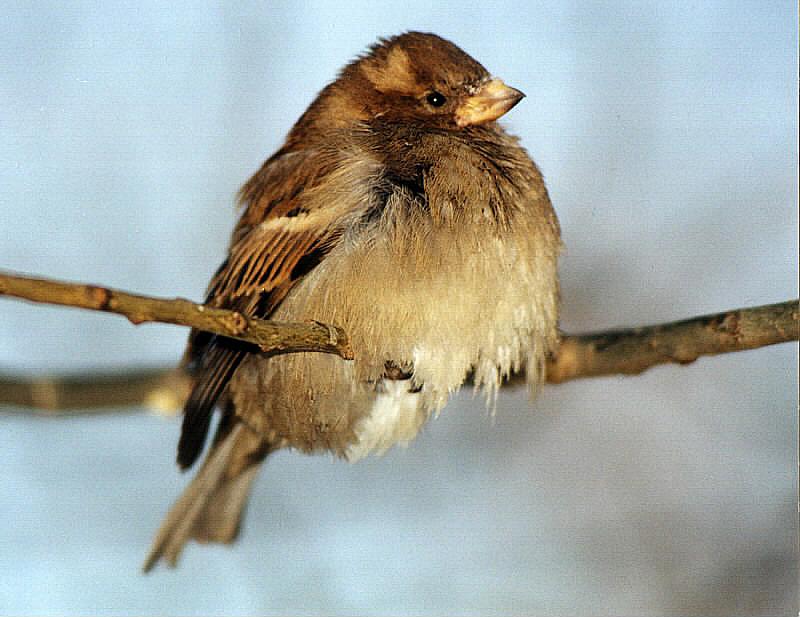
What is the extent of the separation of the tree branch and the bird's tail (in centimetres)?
44

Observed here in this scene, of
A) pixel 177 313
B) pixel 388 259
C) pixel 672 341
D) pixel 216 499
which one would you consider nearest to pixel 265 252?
pixel 388 259

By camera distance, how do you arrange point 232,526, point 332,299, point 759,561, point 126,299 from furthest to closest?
1. point 232,526
2. point 759,561
3. point 332,299
4. point 126,299

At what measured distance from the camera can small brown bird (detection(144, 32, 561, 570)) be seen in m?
4.19

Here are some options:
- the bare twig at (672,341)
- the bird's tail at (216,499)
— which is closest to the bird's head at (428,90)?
the bare twig at (672,341)

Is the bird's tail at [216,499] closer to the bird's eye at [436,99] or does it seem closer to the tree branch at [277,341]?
the tree branch at [277,341]

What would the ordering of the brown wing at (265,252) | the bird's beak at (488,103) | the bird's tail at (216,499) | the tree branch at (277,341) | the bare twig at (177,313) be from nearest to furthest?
the bare twig at (177,313) < the tree branch at (277,341) < the brown wing at (265,252) < the bird's beak at (488,103) < the bird's tail at (216,499)

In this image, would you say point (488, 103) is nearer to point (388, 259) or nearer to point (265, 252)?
point (388, 259)

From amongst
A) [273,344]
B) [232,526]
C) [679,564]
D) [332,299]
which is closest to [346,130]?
[332,299]

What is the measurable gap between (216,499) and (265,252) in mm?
2247

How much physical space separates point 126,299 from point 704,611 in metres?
4.18

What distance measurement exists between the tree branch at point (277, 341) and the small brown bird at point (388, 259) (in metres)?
0.45

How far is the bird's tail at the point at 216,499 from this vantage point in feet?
19.3

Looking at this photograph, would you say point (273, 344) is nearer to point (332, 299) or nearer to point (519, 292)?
→ point (332, 299)

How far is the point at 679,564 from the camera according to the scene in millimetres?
5828
